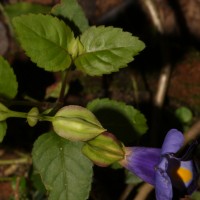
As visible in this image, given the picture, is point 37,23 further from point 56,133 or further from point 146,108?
point 146,108

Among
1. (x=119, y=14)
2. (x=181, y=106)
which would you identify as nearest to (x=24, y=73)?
(x=119, y=14)

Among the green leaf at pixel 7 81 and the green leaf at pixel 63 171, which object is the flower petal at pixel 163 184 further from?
the green leaf at pixel 7 81

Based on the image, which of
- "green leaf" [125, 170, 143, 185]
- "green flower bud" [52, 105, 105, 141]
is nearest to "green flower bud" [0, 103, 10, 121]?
"green flower bud" [52, 105, 105, 141]

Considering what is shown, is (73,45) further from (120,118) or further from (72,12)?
(120,118)

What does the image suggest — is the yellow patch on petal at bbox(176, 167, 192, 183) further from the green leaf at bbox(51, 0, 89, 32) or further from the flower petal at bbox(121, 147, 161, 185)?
the green leaf at bbox(51, 0, 89, 32)

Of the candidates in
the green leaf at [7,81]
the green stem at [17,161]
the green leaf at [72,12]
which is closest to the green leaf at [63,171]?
the green leaf at [7,81]

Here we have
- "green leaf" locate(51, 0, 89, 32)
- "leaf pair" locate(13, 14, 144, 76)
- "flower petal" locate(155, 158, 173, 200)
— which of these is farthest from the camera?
"green leaf" locate(51, 0, 89, 32)
